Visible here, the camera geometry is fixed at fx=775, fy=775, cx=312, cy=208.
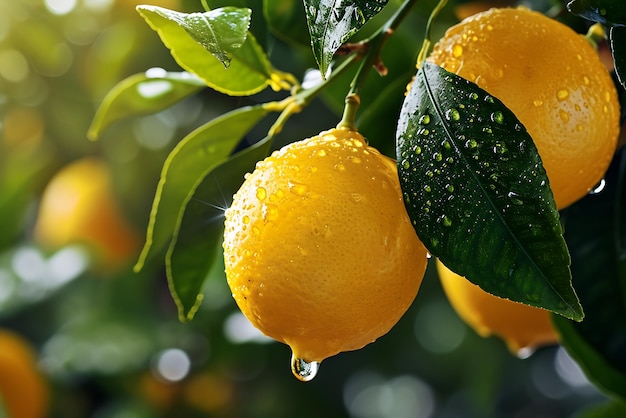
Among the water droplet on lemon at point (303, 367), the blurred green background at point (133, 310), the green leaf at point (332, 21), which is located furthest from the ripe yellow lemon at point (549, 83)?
the blurred green background at point (133, 310)

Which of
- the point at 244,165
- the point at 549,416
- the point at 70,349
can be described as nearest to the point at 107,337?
the point at 70,349

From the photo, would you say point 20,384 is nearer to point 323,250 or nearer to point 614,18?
point 323,250

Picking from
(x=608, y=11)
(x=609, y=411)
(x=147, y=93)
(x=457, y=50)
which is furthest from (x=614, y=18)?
(x=609, y=411)

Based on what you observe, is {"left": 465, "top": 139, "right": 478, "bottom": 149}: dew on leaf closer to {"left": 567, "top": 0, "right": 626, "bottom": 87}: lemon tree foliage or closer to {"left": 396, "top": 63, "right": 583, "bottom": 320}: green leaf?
{"left": 396, "top": 63, "right": 583, "bottom": 320}: green leaf

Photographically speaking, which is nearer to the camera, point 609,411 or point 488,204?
point 488,204

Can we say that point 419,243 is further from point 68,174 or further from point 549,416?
point 549,416

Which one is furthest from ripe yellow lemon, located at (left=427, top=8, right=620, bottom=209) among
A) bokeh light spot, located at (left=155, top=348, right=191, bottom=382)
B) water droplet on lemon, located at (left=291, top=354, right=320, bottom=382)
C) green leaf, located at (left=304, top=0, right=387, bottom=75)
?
bokeh light spot, located at (left=155, top=348, right=191, bottom=382)

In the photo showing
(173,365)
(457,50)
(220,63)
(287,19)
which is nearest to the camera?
(457,50)
